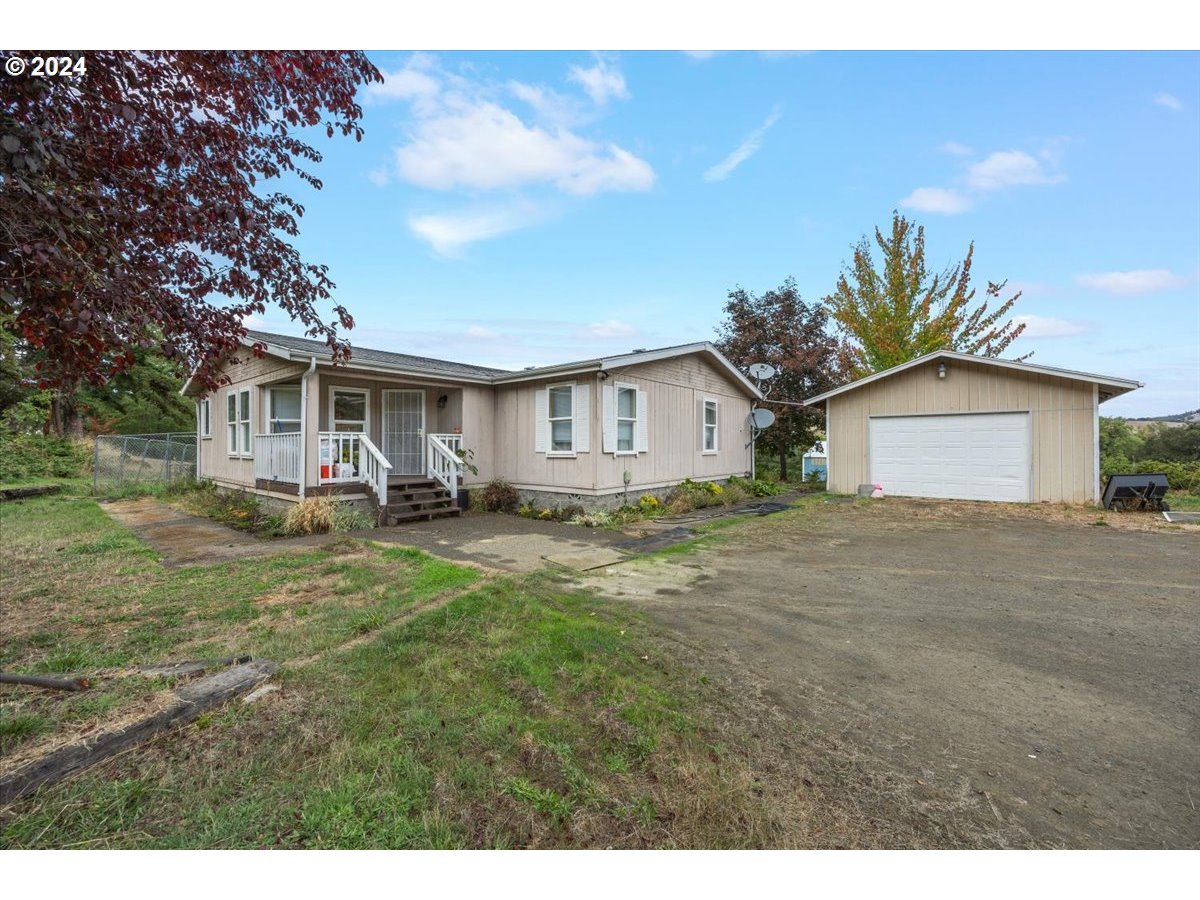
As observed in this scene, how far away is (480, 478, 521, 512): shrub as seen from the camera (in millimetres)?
11336

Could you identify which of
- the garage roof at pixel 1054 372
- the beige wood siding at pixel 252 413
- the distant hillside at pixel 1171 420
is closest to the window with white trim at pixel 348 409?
the beige wood siding at pixel 252 413

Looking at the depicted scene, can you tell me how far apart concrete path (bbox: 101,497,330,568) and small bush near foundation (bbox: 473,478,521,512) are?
352 centimetres

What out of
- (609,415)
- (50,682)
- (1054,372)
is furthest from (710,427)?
(50,682)

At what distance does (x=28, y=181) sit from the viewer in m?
2.45

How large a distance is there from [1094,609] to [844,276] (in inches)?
772

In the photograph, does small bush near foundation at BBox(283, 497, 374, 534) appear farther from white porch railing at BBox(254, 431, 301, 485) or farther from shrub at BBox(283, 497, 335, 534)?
white porch railing at BBox(254, 431, 301, 485)

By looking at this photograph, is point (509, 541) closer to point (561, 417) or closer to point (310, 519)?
point (310, 519)

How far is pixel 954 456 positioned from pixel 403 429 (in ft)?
42.3

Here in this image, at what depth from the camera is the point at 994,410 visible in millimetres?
12133

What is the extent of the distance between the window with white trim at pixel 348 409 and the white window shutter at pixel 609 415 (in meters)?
5.35

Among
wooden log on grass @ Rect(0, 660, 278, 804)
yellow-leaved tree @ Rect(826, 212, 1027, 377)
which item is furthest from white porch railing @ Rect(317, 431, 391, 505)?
yellow-leaved tree @ Rect(826, 212, 1027, 377)

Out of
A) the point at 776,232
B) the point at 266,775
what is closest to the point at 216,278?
the point at 266,775

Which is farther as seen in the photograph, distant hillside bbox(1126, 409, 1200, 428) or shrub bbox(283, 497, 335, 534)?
distant hillside bbox(1126, 409, 1200, 428)

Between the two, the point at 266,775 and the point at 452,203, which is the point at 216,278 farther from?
the point at 452,203
